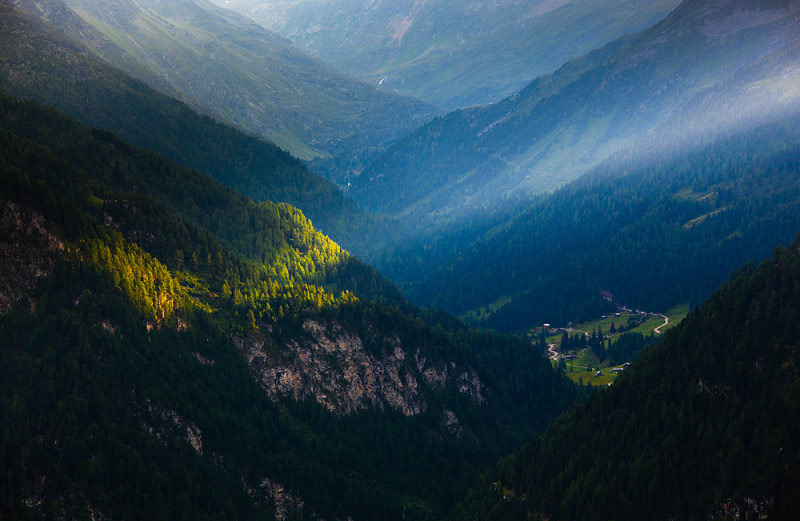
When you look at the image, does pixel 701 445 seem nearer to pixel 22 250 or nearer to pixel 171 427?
pixel 171 427

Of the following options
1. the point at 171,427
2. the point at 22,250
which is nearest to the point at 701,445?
the point at 171,427

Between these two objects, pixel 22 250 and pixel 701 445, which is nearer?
pixel 701 445

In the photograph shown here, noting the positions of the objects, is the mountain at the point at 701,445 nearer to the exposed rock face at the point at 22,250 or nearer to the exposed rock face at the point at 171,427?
the exposed rock face at the point at 171,427

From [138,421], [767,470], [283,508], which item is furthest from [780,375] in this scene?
[138,421]

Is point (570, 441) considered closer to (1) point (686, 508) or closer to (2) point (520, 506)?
(2) point (520, 506)

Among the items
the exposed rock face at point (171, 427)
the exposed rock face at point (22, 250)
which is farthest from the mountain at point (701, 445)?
the exposed rock face at point (22, 250)

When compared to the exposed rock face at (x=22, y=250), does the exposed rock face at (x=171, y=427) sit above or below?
below

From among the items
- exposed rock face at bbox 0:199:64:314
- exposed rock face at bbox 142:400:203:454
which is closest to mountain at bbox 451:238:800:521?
exposed rock face at bbox 142:400:203:454

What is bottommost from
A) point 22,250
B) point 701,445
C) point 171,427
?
point 701,445
